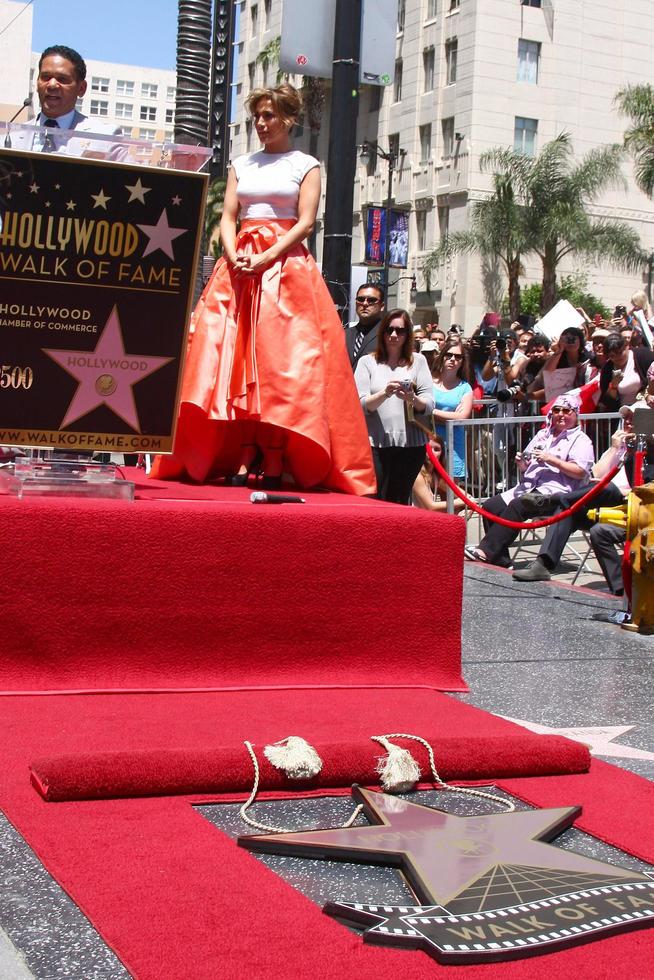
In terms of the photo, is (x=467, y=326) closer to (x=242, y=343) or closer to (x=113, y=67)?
(x=242, y=343)

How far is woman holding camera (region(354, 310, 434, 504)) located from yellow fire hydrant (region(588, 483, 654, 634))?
1830mm

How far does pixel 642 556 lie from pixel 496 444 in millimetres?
3470

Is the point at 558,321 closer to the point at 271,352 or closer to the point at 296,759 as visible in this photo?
the point at 271,352

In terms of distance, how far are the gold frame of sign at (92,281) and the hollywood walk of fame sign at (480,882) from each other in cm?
209

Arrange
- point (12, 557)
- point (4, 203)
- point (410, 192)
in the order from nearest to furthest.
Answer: point (12, 557) < point (4, 203) < point (410, 192)

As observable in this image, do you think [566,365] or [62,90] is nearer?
[62,90]

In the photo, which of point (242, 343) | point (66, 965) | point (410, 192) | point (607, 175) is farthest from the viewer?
point (410, 192)

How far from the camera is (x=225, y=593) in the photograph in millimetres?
4812

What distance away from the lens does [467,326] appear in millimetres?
47500

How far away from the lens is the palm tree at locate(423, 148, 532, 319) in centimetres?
4434

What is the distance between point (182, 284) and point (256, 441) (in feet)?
3.79

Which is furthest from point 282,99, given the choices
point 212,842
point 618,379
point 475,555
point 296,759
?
point 618,379

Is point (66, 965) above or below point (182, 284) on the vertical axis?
below

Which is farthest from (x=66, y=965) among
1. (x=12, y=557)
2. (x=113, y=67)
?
(x=113, y=67)
